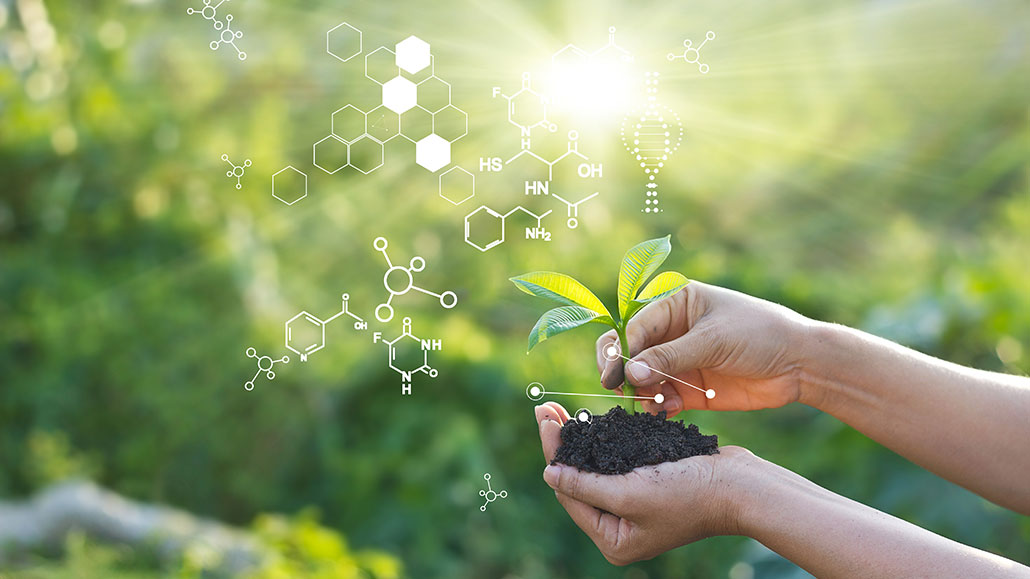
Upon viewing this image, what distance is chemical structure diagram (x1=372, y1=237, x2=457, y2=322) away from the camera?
282 cm

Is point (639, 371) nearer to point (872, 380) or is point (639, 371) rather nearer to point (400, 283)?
point (872, 380)

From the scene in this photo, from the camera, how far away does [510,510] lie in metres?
2.33

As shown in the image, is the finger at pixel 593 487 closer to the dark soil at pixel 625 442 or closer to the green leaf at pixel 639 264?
the dark soil at pixel 625 442

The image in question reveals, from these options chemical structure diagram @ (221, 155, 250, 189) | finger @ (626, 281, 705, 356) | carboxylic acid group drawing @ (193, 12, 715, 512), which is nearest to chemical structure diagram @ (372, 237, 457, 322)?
carboxylic acid group drawing @ (193, 12, 715, 512)

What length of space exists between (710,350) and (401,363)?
61.7 inches

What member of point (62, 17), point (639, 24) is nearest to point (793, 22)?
point (639, 24)

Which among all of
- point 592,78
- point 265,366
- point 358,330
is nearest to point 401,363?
point 358,330

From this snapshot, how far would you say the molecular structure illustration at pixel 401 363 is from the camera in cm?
246

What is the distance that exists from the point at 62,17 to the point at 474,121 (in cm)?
179

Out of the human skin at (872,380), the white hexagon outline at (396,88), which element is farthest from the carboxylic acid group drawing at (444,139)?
the human skin at (872,380)

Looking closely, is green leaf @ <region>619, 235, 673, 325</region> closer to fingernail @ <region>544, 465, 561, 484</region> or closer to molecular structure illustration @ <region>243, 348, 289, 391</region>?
fingernail @ <region>544, 465, 561, 484</region>

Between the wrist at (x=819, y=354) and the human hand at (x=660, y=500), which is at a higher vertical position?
the wrist at (x=819, y=354)

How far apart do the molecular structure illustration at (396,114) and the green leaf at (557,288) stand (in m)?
0.98

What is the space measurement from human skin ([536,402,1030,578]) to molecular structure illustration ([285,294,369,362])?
1609 millimetres
